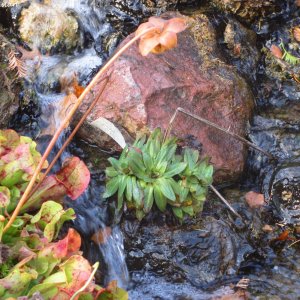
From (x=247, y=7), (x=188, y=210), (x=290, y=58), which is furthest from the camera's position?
(x=247, y=7)

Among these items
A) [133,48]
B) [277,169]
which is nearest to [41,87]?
[133,48]

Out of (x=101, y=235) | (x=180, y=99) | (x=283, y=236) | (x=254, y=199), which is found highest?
(x=180, y=99)

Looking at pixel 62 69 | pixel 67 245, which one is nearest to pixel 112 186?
pixel 67 245

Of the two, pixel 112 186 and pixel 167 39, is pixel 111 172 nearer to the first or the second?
pixel 112 186

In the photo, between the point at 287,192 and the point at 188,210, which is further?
the point at 287,192

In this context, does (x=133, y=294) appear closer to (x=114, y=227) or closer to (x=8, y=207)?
(x=114, y=227)

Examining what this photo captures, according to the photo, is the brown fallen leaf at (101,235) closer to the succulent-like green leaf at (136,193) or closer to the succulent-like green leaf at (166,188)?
the succulent-like green leaf at (136,193)
